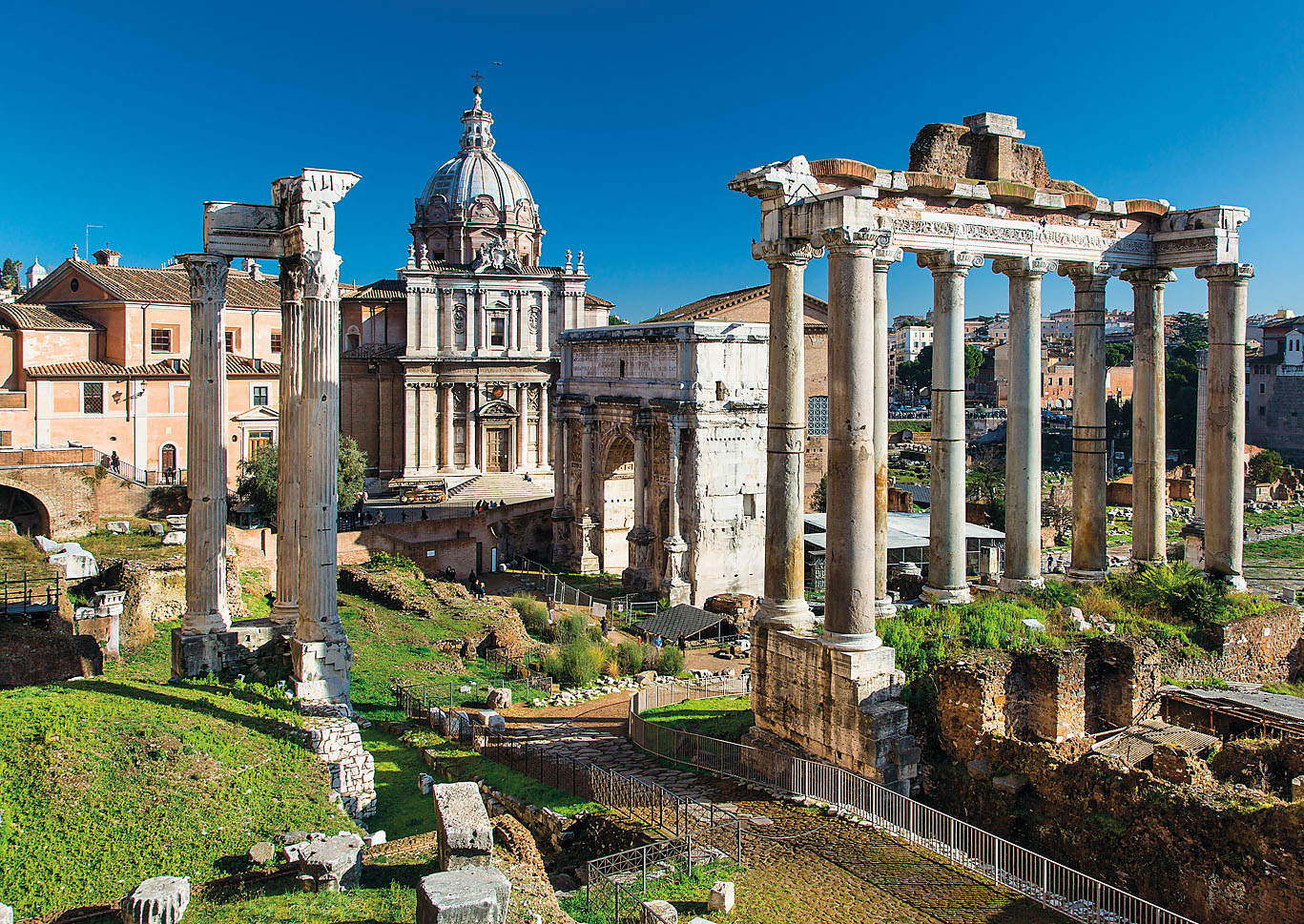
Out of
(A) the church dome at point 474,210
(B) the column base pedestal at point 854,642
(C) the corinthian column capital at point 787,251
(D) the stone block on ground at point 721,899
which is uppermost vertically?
(A) the church dome at point 474,210

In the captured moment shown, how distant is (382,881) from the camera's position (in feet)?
36.8

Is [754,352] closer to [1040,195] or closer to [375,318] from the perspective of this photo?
[1040,195]

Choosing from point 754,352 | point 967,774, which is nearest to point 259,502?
point 754,352

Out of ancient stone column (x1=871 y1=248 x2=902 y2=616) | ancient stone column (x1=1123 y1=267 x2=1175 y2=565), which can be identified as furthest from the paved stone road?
ancient stone column (x1=1123 y1=267 x2=1175 y2=565)

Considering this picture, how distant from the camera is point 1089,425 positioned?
1908 cm

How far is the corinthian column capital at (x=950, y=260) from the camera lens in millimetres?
17125

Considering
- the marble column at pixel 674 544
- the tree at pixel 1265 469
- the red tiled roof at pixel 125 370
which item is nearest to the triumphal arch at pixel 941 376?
the marble column at pixel 674 544

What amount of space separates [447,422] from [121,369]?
14.3 meters

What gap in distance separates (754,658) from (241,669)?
25.0 ft

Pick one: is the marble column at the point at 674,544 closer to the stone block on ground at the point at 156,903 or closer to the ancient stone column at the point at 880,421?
the ancient stone column at the point at 880,421

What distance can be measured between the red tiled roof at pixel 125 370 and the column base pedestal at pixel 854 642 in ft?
90.1

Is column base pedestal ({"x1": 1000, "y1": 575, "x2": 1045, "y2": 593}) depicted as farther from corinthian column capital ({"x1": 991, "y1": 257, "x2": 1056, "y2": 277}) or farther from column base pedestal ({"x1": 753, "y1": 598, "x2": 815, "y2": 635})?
corinthian column capital ({"x1": 991, "y1": 257, "x2": 1056, "y2": 277})

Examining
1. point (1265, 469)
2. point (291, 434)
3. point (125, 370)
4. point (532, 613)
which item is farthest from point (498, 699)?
point (1265, 469)

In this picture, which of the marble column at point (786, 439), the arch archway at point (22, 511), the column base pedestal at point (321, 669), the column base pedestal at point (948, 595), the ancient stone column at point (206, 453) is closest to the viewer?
the marble column at point (786, 439)
